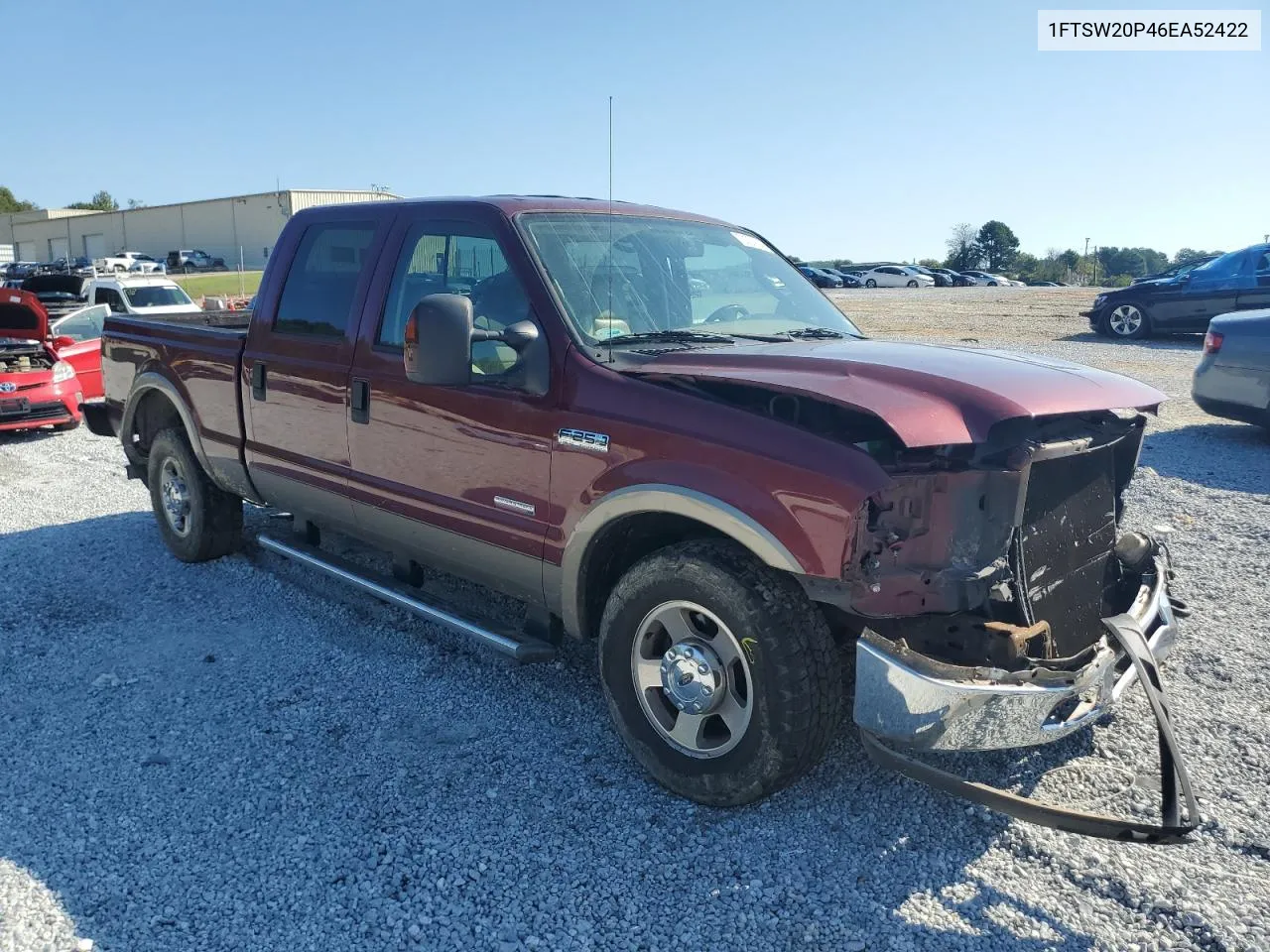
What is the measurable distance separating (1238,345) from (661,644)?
7791 mm

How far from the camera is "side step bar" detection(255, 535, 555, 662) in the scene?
3.77 meters

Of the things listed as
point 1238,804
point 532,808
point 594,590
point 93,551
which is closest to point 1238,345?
point 1238,804

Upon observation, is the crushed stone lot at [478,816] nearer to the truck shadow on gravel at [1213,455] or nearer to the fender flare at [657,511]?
the fender flare at [657,511]

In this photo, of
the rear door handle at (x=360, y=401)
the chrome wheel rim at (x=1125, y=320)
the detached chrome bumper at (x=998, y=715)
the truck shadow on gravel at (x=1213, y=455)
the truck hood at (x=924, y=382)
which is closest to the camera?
the detached chrome bumper at (x=998, y=715)

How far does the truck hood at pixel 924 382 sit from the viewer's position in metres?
2.85

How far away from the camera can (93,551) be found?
20.6 ft

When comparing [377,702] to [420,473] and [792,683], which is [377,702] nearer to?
[420,473]

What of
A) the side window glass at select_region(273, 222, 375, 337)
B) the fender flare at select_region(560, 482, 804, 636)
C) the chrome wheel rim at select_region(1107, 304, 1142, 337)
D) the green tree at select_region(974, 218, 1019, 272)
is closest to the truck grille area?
the fender flare at select_region(560, 482, 804, 636)

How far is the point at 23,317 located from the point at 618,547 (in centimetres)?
952

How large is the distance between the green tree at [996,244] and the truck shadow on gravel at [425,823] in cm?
9058

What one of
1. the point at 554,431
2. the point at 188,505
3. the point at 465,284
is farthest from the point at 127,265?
the point at 554,431

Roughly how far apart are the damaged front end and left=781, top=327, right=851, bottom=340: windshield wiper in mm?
1168

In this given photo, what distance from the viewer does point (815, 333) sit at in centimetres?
425

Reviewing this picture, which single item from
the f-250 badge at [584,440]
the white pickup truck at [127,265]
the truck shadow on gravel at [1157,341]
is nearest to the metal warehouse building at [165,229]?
the white pickup truck at [127,265]
